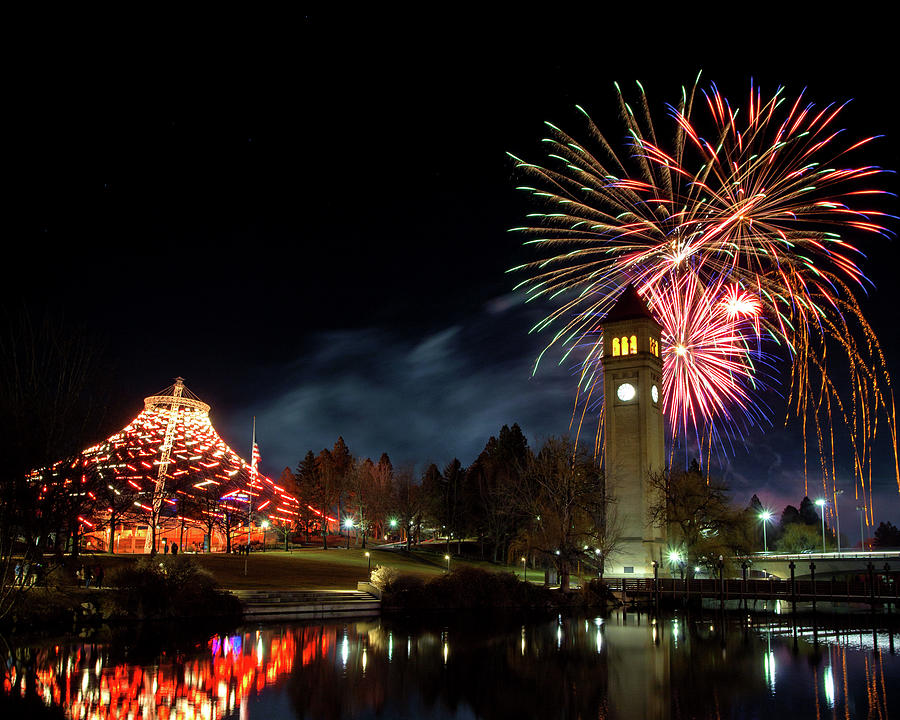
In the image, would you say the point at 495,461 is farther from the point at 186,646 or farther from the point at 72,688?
the point at 72,688

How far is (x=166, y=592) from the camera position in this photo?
1502 inches

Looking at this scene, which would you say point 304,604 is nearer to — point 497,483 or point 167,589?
point 167,589

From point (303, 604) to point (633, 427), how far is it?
40.3 metres

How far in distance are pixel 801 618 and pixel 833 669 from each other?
26765mm

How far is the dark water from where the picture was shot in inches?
796

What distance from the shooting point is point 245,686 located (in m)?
21.9

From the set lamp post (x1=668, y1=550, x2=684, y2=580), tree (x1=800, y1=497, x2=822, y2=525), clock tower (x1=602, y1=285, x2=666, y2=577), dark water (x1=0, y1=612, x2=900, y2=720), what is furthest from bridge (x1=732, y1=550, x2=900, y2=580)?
tree (x1=800, y1=497, x2=822, y2=525)

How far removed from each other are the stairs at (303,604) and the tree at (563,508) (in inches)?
642

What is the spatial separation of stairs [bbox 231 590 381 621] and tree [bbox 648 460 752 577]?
30.9m

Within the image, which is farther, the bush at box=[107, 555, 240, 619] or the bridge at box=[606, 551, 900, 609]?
the bridge at box=[606, 551, 900, 609]

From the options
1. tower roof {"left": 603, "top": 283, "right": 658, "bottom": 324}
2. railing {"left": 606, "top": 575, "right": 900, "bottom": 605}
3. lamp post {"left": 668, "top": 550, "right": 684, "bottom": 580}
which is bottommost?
railing {"left": 606, "top": 575, "right": 900, "bottom": 605}

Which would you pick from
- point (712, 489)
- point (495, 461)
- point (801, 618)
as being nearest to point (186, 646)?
point (801, 618)

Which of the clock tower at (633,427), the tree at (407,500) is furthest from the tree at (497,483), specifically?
the clock tower at (633,427)

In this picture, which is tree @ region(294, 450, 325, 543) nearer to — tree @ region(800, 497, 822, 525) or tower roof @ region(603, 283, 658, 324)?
tower roof @ region(603, 283, 658, 324)
